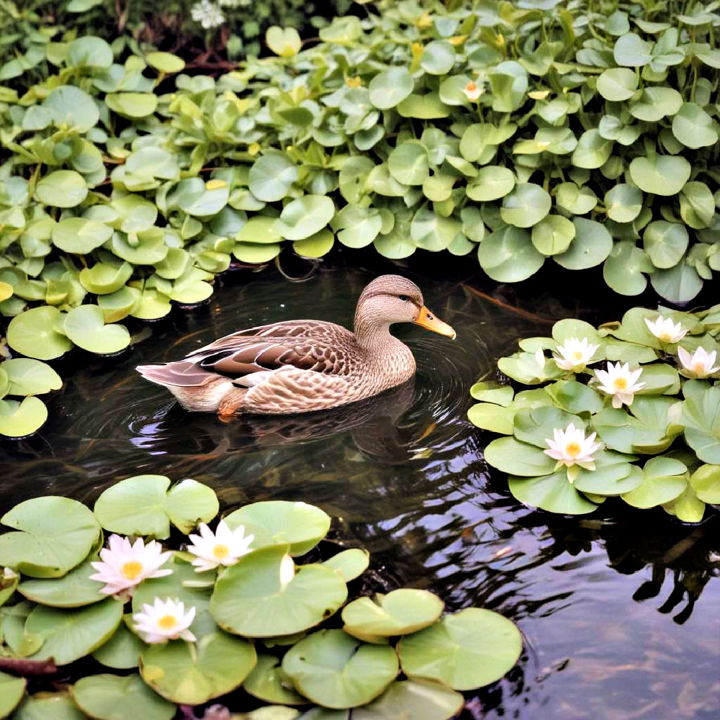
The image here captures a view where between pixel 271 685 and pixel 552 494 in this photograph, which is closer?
pixel 271 685

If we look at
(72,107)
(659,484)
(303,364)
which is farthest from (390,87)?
(659,484)

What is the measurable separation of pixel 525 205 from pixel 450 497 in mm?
2355

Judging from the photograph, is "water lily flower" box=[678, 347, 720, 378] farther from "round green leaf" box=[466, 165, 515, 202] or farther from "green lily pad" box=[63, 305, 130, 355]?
"green lily pad" box=[63, 305, 130, 355]

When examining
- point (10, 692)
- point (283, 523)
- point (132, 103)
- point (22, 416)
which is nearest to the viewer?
point (10, 692)

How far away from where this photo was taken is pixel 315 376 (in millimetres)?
5293

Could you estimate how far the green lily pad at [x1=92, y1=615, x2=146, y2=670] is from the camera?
354 centimetres

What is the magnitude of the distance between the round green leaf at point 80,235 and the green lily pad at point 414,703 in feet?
12.1

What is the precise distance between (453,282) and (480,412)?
1.69 meters

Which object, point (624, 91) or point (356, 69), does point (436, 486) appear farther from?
point (356, 69)

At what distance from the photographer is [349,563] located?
3969 millimetres

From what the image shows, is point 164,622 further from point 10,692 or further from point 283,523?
point 283,523

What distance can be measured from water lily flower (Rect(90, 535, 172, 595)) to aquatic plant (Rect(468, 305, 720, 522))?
5.47 feet

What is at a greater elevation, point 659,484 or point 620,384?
point 620,384

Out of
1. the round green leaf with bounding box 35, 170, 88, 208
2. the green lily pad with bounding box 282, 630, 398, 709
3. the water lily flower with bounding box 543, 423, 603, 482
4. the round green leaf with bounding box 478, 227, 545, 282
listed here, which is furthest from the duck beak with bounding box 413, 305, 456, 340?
the round green leaf with bounding box 35, 170, 88, 208
